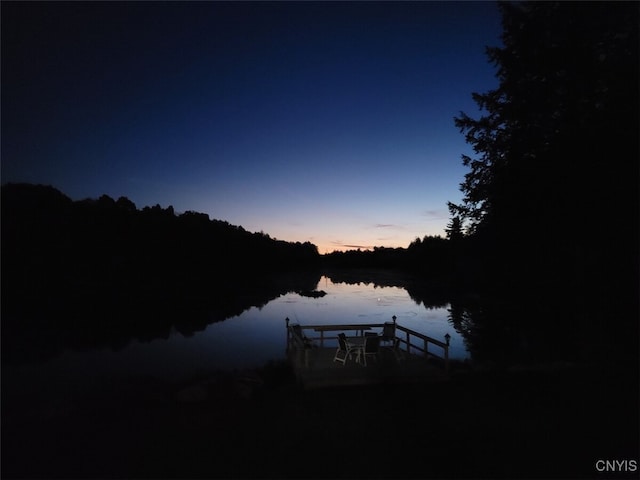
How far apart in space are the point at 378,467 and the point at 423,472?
2.29ft

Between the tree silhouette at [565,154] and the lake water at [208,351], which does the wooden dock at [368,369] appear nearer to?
the tree silhouette at [565,154]

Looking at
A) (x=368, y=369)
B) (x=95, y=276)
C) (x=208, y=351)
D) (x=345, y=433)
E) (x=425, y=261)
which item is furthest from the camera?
(x=425, y=261)

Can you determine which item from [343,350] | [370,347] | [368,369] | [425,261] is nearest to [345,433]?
[368,369]

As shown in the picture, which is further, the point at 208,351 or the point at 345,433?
the point at 208,351

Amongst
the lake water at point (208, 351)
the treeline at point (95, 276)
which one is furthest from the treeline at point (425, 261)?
the treeline at point (95, 276)

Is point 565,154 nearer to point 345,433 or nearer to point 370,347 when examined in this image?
point 370,347

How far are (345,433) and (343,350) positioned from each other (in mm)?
4485

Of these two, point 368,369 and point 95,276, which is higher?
point 95,276

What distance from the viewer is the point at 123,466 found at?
5.98 m

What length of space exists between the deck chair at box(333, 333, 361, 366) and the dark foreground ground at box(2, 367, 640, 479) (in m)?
1.72

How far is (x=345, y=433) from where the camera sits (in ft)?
22.6

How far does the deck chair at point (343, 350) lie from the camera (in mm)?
10727

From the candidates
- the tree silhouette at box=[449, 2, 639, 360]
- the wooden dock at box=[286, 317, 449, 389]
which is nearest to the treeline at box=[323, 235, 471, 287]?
the tree silhouette at box=[449, 2, 639, 360]

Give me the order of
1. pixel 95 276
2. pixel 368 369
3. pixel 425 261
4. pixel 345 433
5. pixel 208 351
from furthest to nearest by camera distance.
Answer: pixel 425 261 → pixel 95 276 → pixel 208 351 → pixel 368 369 → pixel 345 433
